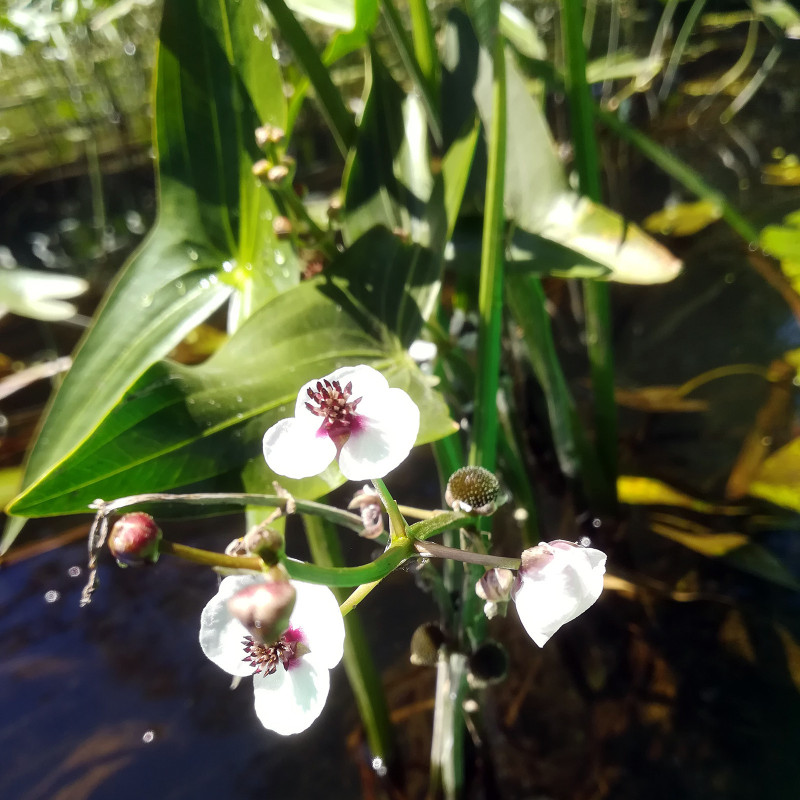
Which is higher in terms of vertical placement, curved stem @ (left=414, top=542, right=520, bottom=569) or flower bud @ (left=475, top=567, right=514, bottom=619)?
curved stem @ (left=414, top=542, right=520, bottom=569)

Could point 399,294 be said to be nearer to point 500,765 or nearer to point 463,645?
point 463,645

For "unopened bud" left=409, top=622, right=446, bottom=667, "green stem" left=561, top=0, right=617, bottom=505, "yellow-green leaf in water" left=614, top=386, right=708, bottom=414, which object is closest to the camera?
"unopened bud" left=409, top=622, right=446, bottom=667

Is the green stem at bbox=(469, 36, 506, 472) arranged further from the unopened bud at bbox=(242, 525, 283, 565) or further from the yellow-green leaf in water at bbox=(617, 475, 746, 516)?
the yellow-green leaf in water at bbox=(617, 475, 746, 516)

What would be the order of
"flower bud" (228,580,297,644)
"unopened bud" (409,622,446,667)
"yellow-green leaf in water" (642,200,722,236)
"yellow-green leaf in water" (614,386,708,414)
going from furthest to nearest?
"yellow-green leaf in water" (642,200,722,236) < "yellow-green leaf in water" (614,386,708,414) < "unopened bud" (409,622,446,667) < "flower bud" (228,580,297,644)

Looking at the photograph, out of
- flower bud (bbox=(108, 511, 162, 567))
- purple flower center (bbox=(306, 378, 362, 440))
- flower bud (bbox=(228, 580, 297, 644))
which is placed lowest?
purple flower center (bbox=(306, 378, 362, 440))

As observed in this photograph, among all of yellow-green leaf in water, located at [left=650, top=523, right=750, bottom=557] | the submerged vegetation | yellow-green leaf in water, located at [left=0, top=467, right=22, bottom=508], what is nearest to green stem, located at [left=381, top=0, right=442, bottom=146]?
the submerged vegetation

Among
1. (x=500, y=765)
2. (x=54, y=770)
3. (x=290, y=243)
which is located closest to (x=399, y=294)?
(x=290, y=243)

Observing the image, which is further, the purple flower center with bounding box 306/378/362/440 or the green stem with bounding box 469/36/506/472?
the green stem with bounding box 469/36/506/472

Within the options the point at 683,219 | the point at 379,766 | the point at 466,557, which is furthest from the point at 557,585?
the point at 683,219
